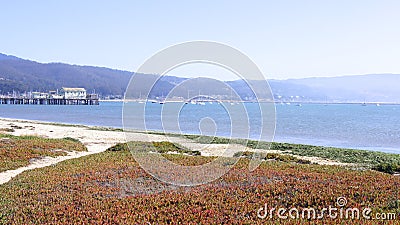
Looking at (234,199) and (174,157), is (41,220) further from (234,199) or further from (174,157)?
(174,157)

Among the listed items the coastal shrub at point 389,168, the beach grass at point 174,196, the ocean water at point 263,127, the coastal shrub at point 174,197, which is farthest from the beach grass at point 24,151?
the coastal shrub at point 389,168

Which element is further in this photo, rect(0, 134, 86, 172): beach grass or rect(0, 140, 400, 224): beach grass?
rect(0, 134, 86, 172): beach grass

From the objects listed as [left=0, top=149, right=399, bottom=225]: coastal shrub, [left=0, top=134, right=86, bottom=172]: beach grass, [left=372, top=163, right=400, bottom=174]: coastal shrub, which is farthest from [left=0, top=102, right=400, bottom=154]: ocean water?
[left=372, top=163, right=400, bottom=174]: coastal shrub

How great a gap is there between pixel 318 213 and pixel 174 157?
12757 mm

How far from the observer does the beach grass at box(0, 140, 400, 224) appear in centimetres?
966

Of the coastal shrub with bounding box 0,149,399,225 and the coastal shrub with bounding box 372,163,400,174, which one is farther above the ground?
the coastal shrub with bounding box 0,149,399,225

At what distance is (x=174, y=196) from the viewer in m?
11.7

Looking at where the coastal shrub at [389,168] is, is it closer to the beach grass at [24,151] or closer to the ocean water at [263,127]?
the ocean water at [263,127]

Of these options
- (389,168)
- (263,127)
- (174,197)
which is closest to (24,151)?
(174,197)

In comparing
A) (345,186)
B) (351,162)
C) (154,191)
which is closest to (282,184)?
(345,186)

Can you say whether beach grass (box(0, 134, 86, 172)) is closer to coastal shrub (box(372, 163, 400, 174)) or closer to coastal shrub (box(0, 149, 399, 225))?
coastal shrub (box(0, 149, 399, 225))

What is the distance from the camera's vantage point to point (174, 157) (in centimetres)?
2195

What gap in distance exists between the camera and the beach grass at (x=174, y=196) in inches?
380

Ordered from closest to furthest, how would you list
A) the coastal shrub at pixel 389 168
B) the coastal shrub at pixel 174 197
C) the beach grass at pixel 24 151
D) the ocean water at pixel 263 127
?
the coastal shrub at pixel 174 197, the coastal shrub at pixel 389 168, the beach grass at pixel 24 151, the ocean water at pixel 263 127
